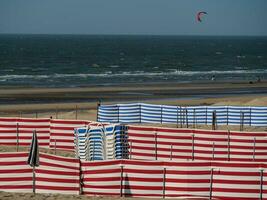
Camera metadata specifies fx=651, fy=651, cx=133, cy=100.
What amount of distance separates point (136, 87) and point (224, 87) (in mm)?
9398

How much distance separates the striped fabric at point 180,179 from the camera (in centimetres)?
1797

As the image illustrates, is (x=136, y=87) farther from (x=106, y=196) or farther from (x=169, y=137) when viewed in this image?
(x=106, y=196)

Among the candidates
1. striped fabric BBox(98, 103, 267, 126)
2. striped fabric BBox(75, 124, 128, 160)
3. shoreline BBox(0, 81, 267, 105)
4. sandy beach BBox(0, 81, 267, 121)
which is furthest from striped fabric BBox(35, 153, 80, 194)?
shoreline BBox(0, 81, 267, 105)

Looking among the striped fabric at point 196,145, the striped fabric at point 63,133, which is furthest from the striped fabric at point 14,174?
the striped fabric at point 63,133

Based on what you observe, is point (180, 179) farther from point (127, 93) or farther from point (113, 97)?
point (127, 93)

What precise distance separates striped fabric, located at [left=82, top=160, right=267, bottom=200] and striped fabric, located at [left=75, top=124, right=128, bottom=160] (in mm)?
5922

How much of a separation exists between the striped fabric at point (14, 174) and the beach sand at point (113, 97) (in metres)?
18.4

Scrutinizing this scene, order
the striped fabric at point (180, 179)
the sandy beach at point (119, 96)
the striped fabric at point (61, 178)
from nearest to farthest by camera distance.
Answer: the striped fabric at point (180, 179)
the striped fabric at point (61, 178)
the sandy beach at point (119, 96)

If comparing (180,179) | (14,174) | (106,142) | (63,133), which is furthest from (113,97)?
(180,179)

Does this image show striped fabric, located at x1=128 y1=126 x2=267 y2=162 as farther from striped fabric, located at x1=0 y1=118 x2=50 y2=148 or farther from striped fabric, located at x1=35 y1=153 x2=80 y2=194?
striped fabric, located at x1=35 y1=153 x2=80 y2=194

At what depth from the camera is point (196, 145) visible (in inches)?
971

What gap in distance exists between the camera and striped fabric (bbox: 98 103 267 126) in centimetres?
3378

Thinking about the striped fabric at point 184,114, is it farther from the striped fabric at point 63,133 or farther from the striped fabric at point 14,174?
the striped fabric at point 14,174

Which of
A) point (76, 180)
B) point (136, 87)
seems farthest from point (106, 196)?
point (136, 87)
